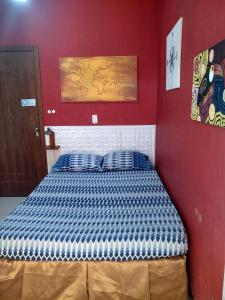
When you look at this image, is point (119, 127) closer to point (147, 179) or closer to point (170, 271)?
point (147, 179)

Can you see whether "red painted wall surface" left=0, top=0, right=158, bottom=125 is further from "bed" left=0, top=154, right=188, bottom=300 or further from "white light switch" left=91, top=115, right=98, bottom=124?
"bed" left=0, top=154, right=188, bottom=300

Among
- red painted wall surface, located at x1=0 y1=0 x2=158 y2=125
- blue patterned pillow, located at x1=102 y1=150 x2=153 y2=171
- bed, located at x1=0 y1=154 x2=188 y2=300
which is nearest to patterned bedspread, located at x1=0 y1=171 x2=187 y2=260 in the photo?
bed, located at x1=0 y1=154 x2=188 y2=300

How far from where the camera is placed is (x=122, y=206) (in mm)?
2082

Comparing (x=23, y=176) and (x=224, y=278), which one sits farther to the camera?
(x=23, y=176)

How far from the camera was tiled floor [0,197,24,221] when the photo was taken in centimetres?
308

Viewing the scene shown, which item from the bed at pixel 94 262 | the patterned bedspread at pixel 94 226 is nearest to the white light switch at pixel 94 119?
the patterned bedspread at pixel 94 226

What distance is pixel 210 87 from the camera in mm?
1249

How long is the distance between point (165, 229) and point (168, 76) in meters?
1.47

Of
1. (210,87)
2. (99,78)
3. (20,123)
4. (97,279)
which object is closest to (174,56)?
(210,87)

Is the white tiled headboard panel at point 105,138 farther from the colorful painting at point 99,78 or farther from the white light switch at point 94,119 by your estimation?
the colorful painting at point 99,78

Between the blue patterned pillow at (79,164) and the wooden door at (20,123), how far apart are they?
19.8 inches

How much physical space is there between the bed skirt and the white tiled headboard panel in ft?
6.40

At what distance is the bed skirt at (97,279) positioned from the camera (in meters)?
1.59

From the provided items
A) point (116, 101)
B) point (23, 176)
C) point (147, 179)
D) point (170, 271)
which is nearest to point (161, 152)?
point (147, 179)
